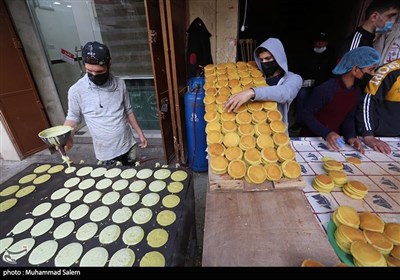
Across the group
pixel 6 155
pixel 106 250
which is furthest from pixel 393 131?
pixel 6 155

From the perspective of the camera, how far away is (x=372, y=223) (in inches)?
36.2

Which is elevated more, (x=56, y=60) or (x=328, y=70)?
(x=56, y=60)

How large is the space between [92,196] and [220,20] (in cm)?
354

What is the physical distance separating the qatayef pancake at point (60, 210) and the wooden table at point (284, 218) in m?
0.88

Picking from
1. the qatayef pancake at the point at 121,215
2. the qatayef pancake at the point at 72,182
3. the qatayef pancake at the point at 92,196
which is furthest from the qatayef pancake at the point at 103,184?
the qatayef pancake at the point at 121,215

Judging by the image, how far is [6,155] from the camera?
387 cm

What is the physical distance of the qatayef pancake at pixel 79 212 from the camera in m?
1.14

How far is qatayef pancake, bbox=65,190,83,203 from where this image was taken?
49.4 inches

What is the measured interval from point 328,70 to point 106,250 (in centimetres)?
513

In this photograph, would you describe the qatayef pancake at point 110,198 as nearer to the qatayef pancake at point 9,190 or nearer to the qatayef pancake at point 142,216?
the qatayef pancake at point 142,216

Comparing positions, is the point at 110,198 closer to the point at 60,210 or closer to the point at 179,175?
the point at 60,210

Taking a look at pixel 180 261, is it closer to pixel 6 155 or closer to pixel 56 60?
pixel 6 155

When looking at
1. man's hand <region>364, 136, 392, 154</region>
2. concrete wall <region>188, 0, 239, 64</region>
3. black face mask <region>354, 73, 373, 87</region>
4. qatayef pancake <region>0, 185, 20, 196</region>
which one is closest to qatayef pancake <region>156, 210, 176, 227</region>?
qatayef pancake <region>0, 185, 20, 196</region>

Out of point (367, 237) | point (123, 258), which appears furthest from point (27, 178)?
point (367, 237)
